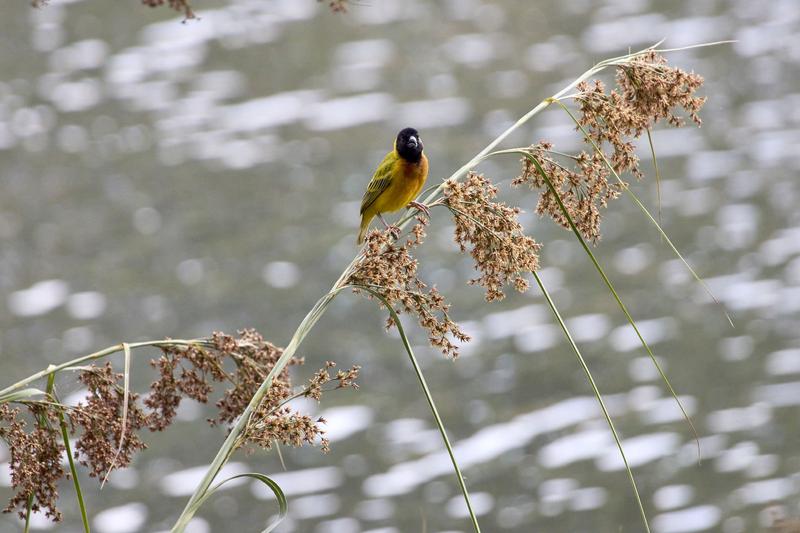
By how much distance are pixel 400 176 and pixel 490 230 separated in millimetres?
2583

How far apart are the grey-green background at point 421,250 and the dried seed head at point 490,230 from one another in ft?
17.6

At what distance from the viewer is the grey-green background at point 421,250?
30.2 ft

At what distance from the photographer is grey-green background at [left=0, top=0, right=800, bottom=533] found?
9195mm

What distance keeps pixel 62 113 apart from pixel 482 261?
46.7 ft

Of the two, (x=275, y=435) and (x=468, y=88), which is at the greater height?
(x=468, y=88)

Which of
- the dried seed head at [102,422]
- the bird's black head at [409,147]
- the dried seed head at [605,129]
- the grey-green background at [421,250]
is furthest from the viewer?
the grey-green background at [421,250]

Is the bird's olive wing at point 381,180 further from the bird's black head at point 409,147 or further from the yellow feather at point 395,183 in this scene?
the bird's black head at point 409,147

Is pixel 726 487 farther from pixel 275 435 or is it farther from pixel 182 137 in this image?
pixel 182 137

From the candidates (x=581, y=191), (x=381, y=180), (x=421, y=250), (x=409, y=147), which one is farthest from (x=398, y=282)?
(x=421, y=250)

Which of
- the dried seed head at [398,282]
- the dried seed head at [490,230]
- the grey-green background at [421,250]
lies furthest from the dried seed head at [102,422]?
the grey-green background at [421,250]

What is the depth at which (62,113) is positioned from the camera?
1609cm

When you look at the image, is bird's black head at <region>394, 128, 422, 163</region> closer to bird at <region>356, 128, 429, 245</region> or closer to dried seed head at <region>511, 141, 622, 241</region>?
bird at <region>356, 128, 429, 245</region>

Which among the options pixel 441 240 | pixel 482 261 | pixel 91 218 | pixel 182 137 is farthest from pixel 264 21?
pixel 482 261

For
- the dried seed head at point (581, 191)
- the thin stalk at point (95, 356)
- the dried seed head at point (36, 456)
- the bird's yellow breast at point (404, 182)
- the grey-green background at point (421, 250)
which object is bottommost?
the dried seed head at point (36, 456)
